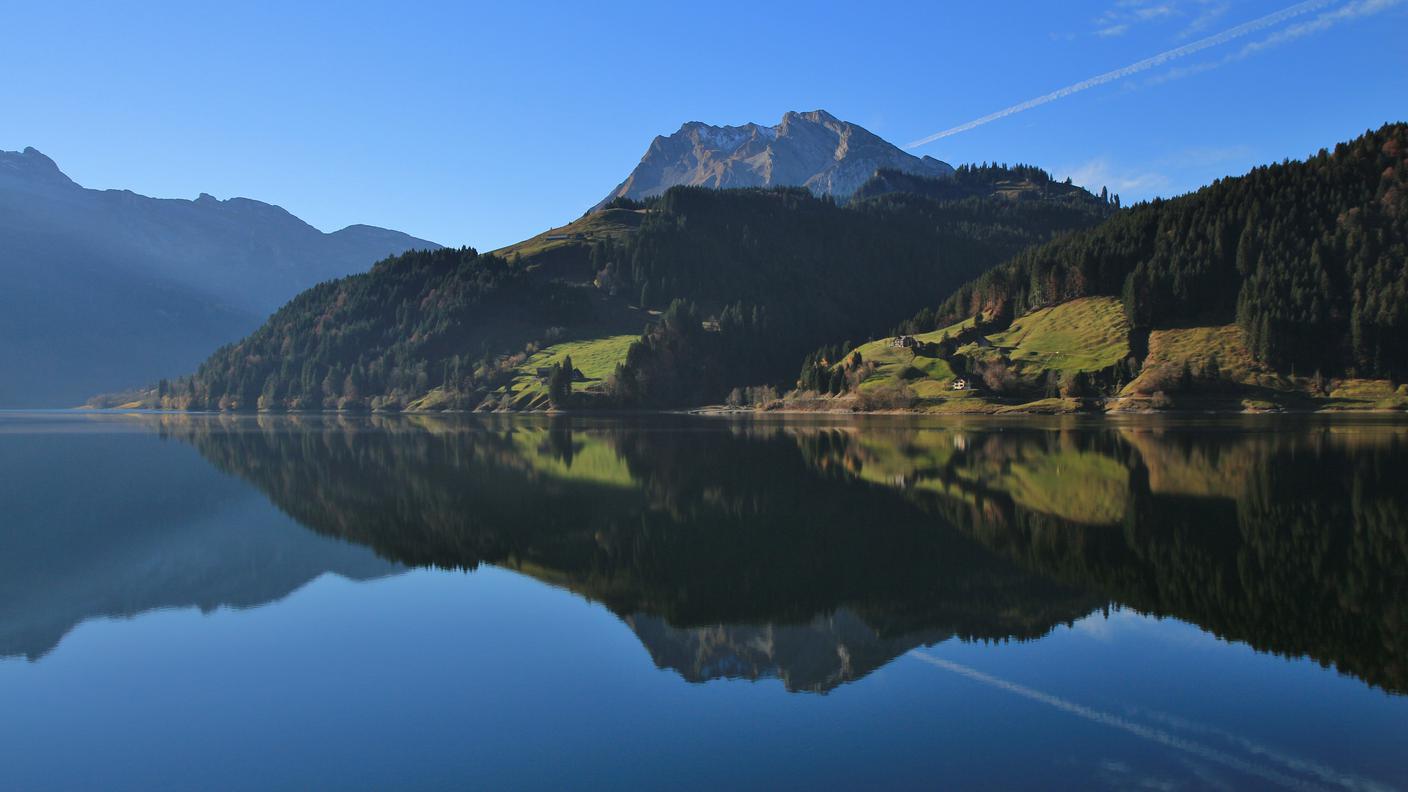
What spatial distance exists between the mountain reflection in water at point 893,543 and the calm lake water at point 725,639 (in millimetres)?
190

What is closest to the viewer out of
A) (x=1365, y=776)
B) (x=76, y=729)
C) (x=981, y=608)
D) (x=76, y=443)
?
(x=1365, y=776)

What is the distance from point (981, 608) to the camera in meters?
22.1

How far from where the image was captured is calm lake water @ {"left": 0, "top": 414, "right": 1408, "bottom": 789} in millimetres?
13609

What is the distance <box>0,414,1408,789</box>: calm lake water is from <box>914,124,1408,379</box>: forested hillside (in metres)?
114

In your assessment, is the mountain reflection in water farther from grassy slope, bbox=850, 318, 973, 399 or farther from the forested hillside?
grassy slope, bbox=850, 318, 973, 399

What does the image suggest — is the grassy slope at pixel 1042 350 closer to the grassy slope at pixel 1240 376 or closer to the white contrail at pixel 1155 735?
the grassy slope at pixel 1240 376

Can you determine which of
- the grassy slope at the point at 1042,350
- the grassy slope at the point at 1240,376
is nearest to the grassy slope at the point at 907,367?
the grassy slope at the point at 1042,350

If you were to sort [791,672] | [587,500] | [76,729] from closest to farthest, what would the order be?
[76,729], [791,672], [587,500]

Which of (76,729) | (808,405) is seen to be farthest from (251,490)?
(808,405)

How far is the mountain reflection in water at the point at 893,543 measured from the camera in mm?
20109

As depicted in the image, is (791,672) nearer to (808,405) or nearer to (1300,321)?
(1300,321)

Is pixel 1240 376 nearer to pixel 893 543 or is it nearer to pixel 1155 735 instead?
pixel 893 543

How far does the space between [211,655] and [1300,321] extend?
539 feet

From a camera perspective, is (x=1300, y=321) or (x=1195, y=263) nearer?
(x=1300, y=321)
